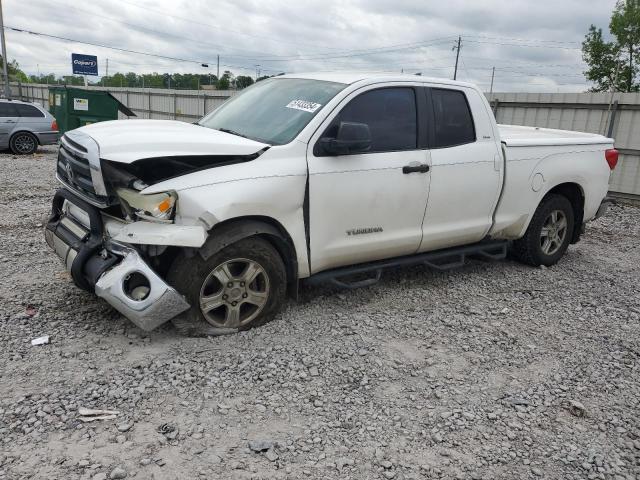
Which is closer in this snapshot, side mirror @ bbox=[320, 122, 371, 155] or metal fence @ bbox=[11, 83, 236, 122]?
side mirror @ bbox=[320, 122, 371, 155]

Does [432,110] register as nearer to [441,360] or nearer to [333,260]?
[333,260]

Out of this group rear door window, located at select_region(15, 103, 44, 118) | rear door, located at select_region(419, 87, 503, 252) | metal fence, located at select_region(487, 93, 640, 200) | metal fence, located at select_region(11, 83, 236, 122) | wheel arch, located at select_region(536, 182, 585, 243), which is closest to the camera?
rear door, located at select_region(419, 87, 503, 252)

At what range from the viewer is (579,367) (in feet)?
12.9

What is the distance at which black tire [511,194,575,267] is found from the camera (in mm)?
5938

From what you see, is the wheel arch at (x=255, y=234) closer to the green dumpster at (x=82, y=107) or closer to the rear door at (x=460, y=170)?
the rear door at (x=460, y=170)

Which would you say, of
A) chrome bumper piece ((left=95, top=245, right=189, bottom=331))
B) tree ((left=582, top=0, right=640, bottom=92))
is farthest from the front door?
tree ((left=582, top=0, right=640, bottom=92))

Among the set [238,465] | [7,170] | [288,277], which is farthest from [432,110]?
[7,170]

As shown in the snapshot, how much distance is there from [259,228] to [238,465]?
5.43ft

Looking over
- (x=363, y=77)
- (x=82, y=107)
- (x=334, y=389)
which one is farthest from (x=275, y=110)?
(x=82, y=107)

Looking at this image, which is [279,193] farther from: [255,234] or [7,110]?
[7,110]

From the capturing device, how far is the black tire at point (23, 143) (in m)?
14.9

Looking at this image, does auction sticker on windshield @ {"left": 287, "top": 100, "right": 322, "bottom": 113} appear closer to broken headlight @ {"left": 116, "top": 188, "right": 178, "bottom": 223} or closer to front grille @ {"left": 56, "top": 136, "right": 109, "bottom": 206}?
broken headlight @ {"left": 116, "top": 188, "right": 178, "bottom": 223}

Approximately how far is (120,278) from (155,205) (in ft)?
1.65

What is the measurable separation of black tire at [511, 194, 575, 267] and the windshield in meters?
2.80
